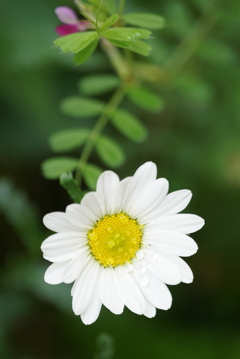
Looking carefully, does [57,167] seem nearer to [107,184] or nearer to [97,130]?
[97,130]

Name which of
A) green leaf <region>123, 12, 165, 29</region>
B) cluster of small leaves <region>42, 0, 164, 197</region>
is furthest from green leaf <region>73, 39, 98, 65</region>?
green leaf <region>123, 12, 165, 29</region>

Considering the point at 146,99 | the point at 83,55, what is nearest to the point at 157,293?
the point at 83,55

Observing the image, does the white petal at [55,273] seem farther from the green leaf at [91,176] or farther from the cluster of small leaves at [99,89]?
the green leaf at [91,176]

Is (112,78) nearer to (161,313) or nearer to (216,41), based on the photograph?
(216,41)

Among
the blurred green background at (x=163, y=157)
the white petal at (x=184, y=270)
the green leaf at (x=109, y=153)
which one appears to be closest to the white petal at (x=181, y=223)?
the white petal at (x=184, y=270)

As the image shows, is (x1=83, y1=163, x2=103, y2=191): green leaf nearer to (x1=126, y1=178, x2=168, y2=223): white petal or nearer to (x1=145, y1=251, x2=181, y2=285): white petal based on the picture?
(x1=126, y1=178, x2=168, y2=223): white petal

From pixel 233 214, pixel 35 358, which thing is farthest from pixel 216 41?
pixel 35 358
